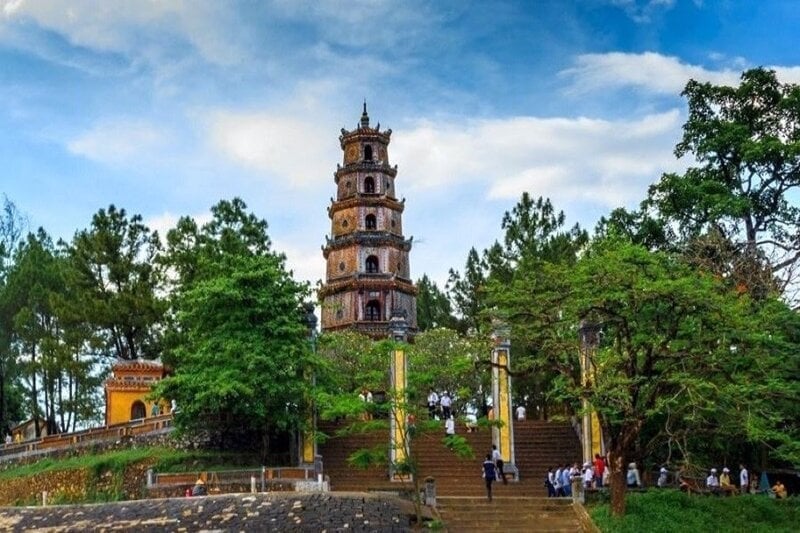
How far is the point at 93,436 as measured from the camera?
31656 millimetres

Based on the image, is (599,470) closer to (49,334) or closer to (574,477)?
(574,477)

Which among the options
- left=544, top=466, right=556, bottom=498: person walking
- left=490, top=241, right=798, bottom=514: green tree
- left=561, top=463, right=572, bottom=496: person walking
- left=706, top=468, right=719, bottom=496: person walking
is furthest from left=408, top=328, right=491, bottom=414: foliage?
left=490, top=241, right=798, bottom=514: green tree

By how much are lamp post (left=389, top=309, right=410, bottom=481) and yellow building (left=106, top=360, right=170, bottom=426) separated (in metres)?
11.3

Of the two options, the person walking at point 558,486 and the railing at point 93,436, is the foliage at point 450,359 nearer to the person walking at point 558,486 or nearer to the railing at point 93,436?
the railing at point 93,436

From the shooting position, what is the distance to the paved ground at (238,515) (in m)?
20.2

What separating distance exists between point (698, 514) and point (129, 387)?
2323 cm

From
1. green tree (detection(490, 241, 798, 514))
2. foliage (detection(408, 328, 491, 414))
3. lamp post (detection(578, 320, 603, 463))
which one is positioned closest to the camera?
green tree (detection(490, 241, 798, 514))

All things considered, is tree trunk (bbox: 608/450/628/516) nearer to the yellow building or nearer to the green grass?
the green grass

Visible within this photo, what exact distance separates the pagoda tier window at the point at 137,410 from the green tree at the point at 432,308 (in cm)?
1622

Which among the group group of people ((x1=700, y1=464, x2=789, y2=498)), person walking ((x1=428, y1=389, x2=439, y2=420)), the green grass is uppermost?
person walking ((x1=428, y1=389, x2=439, y2=420))

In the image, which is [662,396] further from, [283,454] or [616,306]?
[283,454]

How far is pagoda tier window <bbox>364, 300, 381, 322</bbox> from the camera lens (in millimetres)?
46312

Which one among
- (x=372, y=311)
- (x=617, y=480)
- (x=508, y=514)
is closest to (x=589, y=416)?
(x=617, y=480)

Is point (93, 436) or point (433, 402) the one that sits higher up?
point (433, 402)
